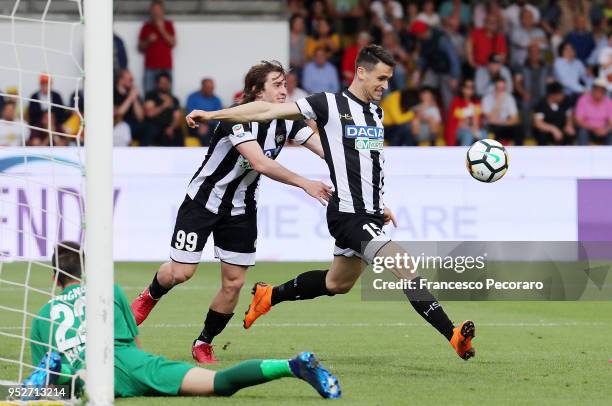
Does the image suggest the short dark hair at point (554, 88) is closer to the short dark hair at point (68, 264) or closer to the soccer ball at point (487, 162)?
the soccer ball at point (487, 162)

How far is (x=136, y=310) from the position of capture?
362 inches

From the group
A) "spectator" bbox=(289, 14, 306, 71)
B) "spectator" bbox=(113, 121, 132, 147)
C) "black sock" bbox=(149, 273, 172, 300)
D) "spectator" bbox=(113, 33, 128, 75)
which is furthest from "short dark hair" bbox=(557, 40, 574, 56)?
"black sock" bbox=(149, 273, 172, 300)

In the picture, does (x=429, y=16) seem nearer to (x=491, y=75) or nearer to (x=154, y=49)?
(x=491, y=75)

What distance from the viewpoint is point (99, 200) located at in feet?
20.7

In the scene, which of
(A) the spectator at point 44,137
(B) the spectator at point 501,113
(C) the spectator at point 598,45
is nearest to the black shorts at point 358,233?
(A) the spectator at point 44,137

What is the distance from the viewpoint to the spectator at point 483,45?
21.9 metres

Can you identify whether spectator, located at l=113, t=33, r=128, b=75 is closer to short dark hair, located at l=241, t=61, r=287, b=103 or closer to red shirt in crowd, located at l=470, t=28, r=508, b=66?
red shirt in crowd, located at l=470, t=28, r=508, b=66

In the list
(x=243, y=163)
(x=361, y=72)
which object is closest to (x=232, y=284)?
(x=243, y=163)

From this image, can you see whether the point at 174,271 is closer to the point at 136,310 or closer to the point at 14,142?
the point at 136,310

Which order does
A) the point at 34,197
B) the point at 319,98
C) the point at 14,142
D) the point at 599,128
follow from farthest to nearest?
1. the point at 599,128
2. the point at 14,142
3. the point at 34,197
4. the point at 319,98

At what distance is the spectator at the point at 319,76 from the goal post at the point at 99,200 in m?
14.5

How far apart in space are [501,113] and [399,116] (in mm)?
1813

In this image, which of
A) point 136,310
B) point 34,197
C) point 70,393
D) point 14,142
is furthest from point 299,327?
point 14,142

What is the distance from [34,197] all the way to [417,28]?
8.88 metres
